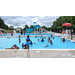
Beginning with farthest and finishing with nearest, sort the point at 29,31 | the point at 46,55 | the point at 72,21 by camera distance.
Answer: the point at 29,31, the point at 72,21, the point at 46,55

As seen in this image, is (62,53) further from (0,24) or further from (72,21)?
(0,24)

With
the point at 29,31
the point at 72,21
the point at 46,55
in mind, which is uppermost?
the point at 72,21

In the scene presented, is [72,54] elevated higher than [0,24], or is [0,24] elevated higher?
[0,24]

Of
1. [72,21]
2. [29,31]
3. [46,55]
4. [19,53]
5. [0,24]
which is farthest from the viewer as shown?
[0,24]

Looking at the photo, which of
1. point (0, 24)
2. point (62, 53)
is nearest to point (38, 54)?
point (62, 53)

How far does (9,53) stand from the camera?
157 inches

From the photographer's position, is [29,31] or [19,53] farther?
[29,31]

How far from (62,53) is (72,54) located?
58cm

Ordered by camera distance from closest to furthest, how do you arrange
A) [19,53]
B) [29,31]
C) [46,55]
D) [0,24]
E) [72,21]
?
[46,55]
[19,53]
[72,21]
[29,31]
[0,24]

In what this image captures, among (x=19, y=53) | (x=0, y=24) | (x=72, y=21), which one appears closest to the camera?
(x=19, y=53)

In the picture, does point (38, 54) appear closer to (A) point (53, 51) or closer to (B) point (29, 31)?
(A) point (53, 51)

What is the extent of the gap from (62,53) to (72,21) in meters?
21.1

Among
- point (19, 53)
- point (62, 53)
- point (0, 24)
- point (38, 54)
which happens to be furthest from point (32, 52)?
point (0, 24)

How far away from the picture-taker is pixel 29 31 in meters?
26.4
